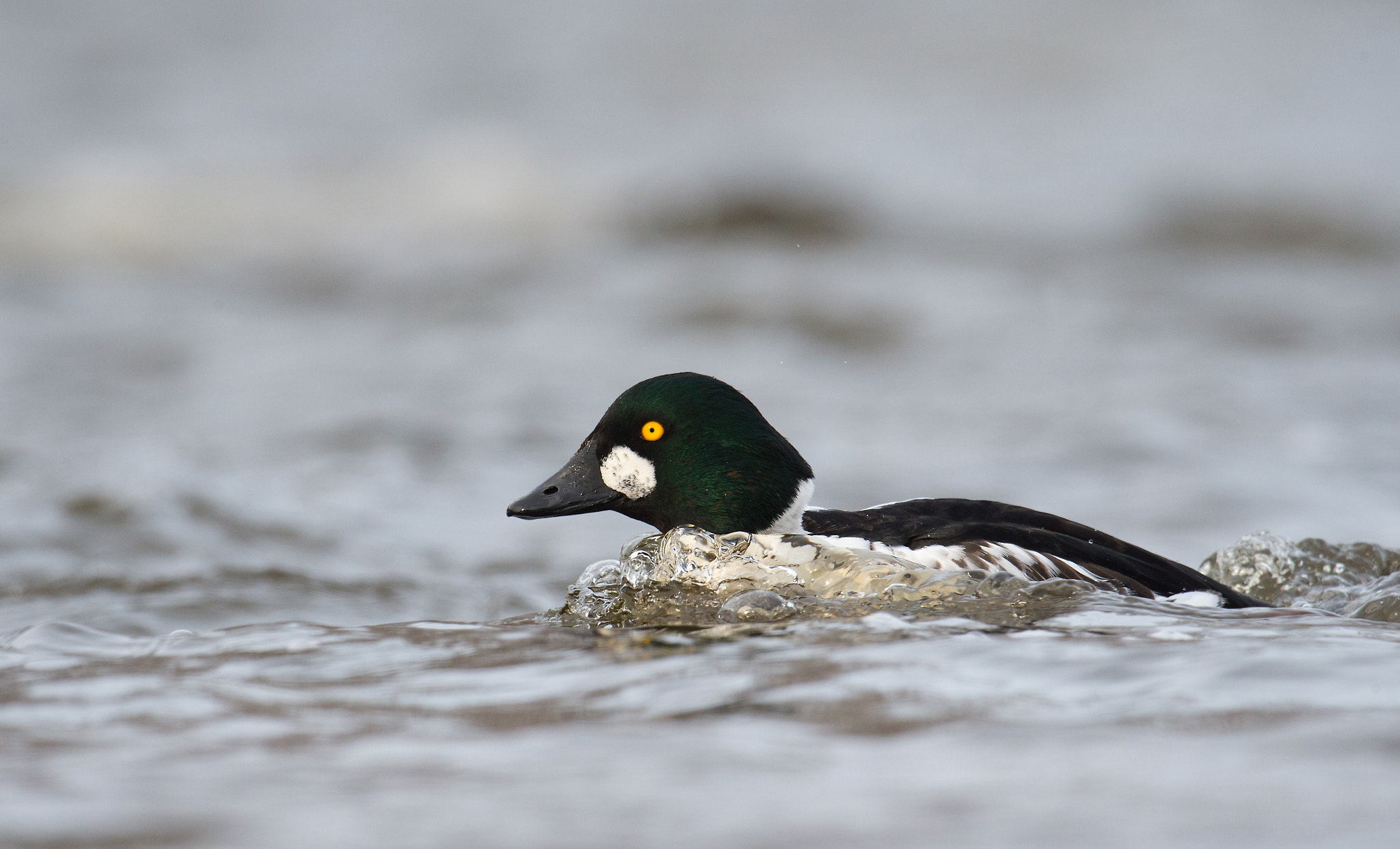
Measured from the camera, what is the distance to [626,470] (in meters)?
5.07

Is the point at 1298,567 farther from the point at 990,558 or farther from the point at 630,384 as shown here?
the point at 630,384

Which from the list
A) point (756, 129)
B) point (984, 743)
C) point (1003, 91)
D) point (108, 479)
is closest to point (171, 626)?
point (108, 479)

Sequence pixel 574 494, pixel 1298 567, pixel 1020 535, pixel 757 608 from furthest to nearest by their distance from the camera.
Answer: pixel 1298 567
pixel 574 494
pixel 1020 535
pixel 757 608

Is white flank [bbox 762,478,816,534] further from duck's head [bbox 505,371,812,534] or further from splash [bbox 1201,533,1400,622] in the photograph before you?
splash [bbox 1201,533,1400,622]

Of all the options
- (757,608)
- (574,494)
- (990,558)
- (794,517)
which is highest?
(574,494)

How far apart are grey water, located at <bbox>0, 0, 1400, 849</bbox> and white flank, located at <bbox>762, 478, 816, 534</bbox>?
86 centimetres

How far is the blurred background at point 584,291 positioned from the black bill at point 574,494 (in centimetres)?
143

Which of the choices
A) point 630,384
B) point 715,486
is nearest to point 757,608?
point 715,486

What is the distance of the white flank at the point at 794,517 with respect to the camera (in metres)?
5.14

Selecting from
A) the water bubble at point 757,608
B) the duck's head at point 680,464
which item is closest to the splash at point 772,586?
the water bubble at point 757,608

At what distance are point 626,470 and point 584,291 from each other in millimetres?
8865

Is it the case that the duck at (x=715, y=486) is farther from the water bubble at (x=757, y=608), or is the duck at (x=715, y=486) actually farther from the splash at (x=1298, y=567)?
the splash at (x=1298, y=567)

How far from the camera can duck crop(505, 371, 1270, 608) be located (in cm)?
493

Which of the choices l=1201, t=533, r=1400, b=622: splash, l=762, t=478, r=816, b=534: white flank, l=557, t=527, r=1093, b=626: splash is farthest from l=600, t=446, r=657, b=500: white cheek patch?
l=1201, t=533, r=1400, b=622: splash
